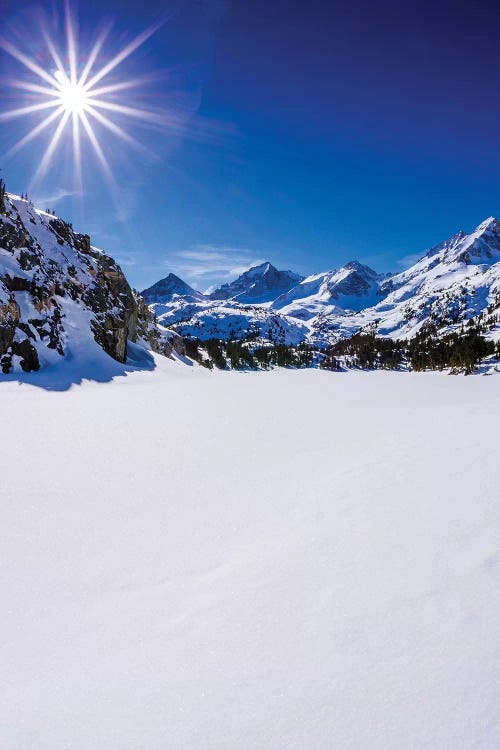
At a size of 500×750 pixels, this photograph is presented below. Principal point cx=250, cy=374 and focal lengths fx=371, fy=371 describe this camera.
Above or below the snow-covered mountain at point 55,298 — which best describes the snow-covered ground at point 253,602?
below

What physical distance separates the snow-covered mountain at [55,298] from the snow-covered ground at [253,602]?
81.5 feet

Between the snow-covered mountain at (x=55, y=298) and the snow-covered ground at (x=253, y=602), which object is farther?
the snow-covered mountain at (x=55, y=298)

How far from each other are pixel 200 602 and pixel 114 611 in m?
0.84

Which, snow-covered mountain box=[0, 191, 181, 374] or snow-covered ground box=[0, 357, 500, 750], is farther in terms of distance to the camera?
snow-covered mountain box=[0, 191, 181, 374]

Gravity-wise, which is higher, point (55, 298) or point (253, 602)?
point (55, 298)

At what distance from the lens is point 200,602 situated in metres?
3.67

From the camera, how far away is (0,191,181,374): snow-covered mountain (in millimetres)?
29234

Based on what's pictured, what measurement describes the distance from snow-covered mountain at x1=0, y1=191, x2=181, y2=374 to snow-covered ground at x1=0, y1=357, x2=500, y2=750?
2484cm

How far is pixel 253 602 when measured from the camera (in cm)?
350

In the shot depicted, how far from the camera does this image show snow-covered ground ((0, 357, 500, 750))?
7.52ft

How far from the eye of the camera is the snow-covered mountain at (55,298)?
29234mm

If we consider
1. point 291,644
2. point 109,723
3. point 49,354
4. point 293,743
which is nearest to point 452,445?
point 291,644

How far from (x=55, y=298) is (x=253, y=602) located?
41915 millimetres

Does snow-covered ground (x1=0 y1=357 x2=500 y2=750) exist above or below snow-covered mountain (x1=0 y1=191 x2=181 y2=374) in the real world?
below
